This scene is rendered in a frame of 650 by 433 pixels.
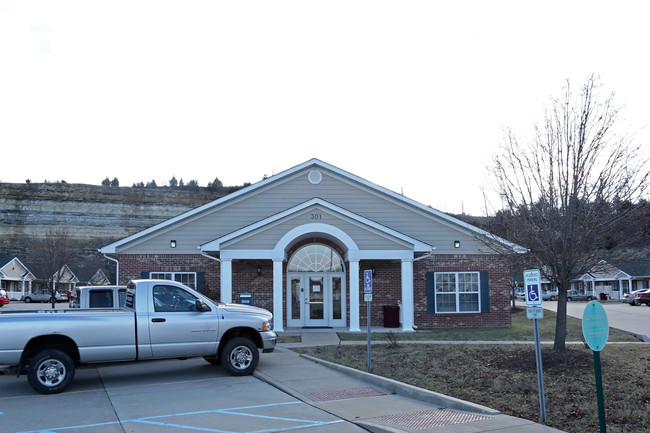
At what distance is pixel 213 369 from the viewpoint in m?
12.8

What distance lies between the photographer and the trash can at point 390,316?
21531mm

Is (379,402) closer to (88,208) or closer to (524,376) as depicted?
(524,376)

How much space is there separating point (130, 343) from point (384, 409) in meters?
5.04

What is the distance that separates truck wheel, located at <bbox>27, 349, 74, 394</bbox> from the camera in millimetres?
10227

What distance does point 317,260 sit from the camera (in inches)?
877

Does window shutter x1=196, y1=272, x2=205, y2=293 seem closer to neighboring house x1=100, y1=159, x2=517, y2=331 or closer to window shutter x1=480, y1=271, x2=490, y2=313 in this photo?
neighboring house x1=100, y1=159, x2=517, y2=331

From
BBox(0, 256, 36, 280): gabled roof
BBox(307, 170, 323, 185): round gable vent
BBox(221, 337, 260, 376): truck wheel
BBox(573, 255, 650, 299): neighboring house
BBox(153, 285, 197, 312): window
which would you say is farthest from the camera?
BBox(0, 256, 36, 280): gabled roof

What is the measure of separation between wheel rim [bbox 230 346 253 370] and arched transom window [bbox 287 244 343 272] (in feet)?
33.9

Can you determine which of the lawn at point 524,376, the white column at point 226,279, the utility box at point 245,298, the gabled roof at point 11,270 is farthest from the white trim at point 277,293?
the gabled roof at point 11,270

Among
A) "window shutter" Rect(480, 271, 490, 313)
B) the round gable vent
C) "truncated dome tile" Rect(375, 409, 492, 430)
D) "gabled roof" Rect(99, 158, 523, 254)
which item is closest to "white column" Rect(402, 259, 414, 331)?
"gabled roof" Rect(99, 158, 523, 254)

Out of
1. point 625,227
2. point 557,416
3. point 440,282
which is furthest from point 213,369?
point 440,282

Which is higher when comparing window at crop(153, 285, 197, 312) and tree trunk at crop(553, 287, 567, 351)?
window at crop(153, 285, 197, 312)

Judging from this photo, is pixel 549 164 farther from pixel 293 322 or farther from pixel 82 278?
pixel 82 278

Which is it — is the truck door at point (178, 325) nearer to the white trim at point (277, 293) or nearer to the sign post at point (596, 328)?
the sign post at point (596, 328)
